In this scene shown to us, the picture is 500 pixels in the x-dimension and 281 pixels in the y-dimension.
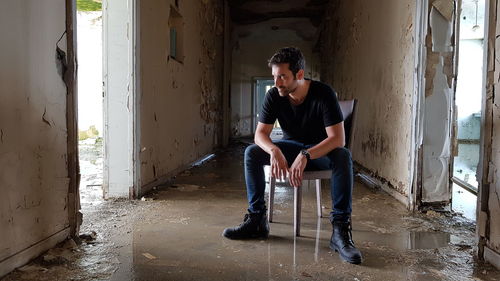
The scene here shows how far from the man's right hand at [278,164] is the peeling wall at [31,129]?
1.05m

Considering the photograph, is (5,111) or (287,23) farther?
(287,23)

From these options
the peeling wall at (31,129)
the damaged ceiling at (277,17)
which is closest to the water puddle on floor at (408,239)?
the peeling wall at (31,129)

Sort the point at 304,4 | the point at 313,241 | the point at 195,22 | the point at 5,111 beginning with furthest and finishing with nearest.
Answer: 1. the point at 304,4
2. the point at 195,22
3. the point at 313,241
4. the point at 5,111

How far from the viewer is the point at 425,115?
2607 mm

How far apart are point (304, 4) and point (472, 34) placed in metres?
4.08

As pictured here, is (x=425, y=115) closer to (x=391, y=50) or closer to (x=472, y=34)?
(x=391, y=50)

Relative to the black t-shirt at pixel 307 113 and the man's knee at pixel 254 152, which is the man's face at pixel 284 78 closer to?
the black t-shirt at pixel 307 113

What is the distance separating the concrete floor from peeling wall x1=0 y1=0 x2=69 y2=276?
16 centimetres

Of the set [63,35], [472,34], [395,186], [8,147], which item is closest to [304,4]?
[472,34]

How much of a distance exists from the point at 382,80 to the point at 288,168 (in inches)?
89.7

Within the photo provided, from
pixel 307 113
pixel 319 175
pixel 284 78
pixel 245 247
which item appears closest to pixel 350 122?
pixel 307 113

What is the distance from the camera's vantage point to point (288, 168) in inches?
75.5

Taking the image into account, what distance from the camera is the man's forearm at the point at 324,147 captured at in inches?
73.6

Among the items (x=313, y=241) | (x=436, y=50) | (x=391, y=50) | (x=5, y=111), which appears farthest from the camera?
(x=391, y=50)
